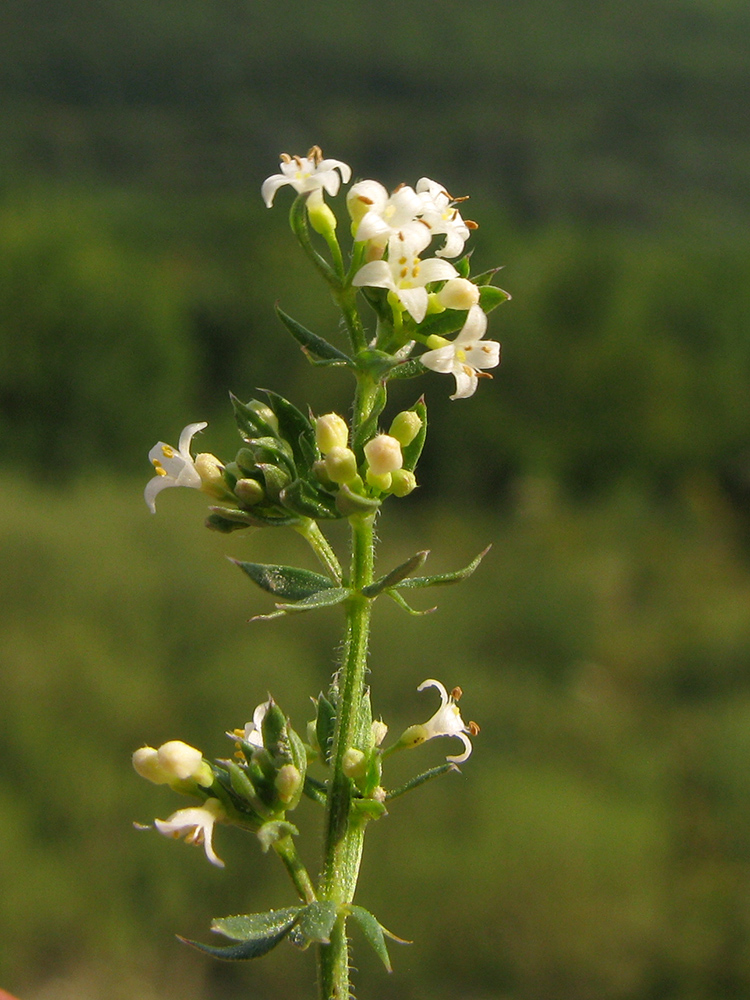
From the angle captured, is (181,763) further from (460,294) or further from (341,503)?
(460,294)

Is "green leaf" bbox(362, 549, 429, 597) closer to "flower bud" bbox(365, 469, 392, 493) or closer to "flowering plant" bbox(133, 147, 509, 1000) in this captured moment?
"flowering plant" bbox(133, 147, 509, 1000)

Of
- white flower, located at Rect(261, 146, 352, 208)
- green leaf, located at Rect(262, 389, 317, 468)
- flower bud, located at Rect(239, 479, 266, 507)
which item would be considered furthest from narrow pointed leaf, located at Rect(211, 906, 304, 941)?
white flower, located at Rect(261, 146, 352, 208)

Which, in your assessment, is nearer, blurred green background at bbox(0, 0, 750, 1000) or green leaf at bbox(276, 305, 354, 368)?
green leaf at bbox(276, 305, 354, 368)

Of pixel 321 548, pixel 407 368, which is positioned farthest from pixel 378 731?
pixel 407 368

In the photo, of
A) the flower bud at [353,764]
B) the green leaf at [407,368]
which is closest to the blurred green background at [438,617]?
the flower bud at [353,764]

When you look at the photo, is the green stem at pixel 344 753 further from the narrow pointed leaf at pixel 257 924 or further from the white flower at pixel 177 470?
the white flower at pixel 177 470
